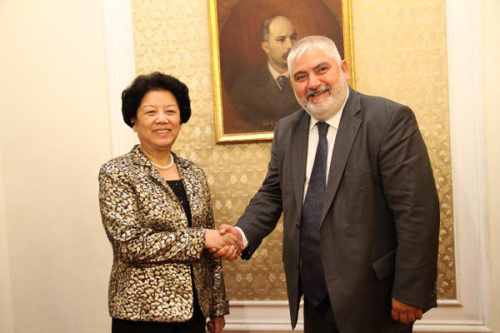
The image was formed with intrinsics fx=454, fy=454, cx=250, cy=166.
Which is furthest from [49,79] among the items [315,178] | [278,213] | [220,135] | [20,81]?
[315,178]

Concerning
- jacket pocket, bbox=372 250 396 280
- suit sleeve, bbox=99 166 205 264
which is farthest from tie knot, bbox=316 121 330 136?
suit sleeve, bbox=99 166 205 264

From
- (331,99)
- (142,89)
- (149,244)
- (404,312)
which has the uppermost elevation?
(142,89)

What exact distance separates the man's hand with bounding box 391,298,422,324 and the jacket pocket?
0.36 feet

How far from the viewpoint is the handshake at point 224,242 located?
215cm

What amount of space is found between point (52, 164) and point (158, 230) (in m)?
1.42

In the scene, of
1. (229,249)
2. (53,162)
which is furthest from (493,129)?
(53,162)

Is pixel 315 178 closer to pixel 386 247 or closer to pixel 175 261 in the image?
pixel 386 247

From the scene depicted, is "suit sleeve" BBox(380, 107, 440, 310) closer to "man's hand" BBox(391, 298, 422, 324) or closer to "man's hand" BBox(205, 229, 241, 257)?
"man's hand" BBox(391, 298, 422, 324)

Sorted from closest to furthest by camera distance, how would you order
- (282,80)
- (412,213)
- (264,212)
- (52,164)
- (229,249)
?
1. (412,213)
2. (229,249)
3. (264,212)
4. (282,80)
5. (52,164)

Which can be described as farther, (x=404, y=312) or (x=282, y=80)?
(x=282, y=80)

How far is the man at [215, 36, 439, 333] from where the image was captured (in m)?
1.81

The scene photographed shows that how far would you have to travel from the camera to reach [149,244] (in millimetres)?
2023

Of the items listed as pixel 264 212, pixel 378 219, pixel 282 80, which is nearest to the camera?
pixel 378 219

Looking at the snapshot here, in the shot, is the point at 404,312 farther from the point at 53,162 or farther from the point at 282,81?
the point at 53,162
